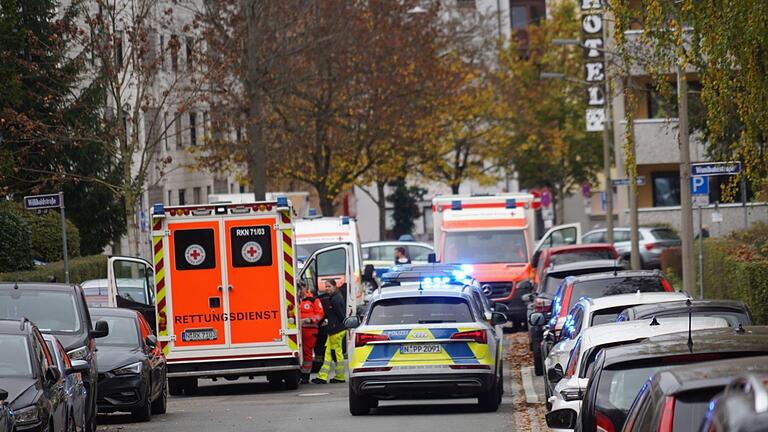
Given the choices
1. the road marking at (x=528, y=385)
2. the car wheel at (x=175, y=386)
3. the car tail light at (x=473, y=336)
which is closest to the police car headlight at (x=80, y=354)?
the car tail light at (x=473, y=336)

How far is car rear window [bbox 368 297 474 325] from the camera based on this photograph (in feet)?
59.8

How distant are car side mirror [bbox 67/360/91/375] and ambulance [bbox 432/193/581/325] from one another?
19.3 m

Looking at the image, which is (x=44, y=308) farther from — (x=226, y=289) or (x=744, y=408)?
(x=744, y=408)

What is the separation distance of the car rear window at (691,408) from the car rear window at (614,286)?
13.2 meters

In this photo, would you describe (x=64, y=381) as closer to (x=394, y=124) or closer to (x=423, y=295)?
(x=423, y=295)

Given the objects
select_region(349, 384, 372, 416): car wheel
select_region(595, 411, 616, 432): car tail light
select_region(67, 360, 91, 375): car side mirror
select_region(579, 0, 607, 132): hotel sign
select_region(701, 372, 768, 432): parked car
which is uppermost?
select_region(579, 0, 607, 132): hotel sign

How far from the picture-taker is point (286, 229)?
23.5m

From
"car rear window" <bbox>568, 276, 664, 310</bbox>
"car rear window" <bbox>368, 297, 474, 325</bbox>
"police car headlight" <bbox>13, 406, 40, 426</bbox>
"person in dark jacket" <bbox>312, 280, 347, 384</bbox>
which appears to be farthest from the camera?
"person in dark jacket" <bbox>312, 280, 347, 384</bbox>

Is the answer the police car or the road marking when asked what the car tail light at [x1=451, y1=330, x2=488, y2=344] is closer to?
the police car

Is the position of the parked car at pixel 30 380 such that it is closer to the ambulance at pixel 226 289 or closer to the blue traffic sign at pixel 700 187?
the ambulance at pixel 226 289

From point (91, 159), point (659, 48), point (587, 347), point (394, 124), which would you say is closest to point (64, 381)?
point (587, 347)

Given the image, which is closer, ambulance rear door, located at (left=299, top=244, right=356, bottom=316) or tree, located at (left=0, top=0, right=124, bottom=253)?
ambulance rear door, located at (left=299, top=244, right=356, bottom=316)

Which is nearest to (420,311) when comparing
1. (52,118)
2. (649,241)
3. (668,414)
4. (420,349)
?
(420,349)

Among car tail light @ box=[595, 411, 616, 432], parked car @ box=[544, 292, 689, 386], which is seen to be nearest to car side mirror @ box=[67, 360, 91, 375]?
parked car @ box=[544, 292, 689, 386]
